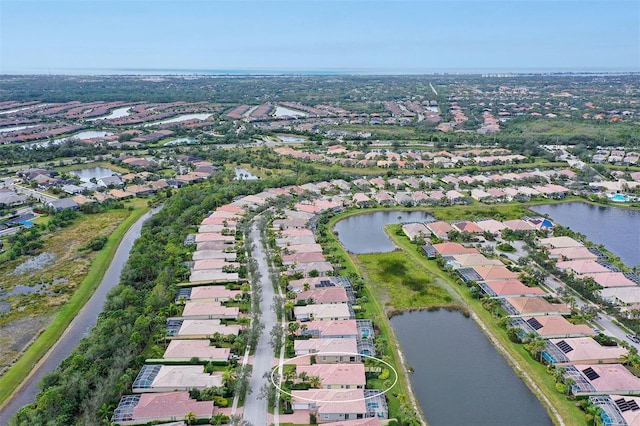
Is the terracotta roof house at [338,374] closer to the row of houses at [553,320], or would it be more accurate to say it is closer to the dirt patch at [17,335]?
the row of houses at [553,320]

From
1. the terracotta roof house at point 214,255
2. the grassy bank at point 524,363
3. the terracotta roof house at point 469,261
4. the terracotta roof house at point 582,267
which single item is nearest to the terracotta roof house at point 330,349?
the grassy bank at point 524,363

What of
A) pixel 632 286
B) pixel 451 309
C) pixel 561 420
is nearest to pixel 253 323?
pixel 451 309

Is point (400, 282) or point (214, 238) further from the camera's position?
point (214, 238)

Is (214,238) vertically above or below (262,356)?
above

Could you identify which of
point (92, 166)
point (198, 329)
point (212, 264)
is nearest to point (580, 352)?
point (198, 329)

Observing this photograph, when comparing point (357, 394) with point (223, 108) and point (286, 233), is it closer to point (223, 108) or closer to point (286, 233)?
point (286, 233)

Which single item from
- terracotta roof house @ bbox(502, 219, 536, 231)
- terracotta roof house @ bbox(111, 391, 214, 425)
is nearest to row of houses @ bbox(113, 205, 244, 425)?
terracotta roof house @ bbox(111, 391, 214, 425)

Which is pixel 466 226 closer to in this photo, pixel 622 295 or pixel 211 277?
pixel 622 295
